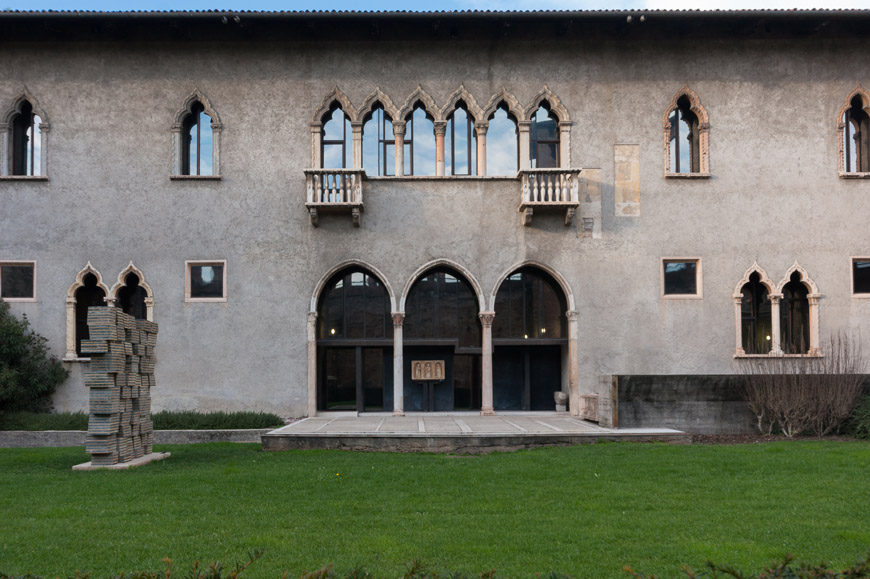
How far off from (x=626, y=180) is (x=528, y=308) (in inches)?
177

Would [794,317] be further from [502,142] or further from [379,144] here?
[379,144]

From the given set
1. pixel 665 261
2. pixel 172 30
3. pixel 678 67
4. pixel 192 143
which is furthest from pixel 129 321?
pixel 678 67

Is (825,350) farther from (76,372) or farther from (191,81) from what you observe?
(76,372)

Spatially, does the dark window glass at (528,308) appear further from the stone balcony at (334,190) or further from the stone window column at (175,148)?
the stone window column at (175,148)

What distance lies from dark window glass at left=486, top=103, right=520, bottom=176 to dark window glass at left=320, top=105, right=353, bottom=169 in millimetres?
3941

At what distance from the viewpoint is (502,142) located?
68.8 feet

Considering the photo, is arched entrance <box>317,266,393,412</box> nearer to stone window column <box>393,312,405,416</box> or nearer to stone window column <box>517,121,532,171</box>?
stone window column <box>393,312,405,416</box>

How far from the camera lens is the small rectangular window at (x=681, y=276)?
20.5m

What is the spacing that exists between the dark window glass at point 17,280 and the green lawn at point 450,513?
882cm

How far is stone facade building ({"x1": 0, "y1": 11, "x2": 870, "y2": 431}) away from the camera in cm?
2012

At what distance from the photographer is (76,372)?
65.2ft

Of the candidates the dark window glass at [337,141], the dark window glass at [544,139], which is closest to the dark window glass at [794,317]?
the dark window glass at [544,139]

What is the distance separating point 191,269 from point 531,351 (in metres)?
9.90

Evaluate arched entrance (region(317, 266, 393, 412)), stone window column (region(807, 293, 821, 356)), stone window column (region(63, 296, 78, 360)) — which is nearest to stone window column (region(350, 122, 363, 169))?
arched entrance (region(317, 266, 393, 412))
